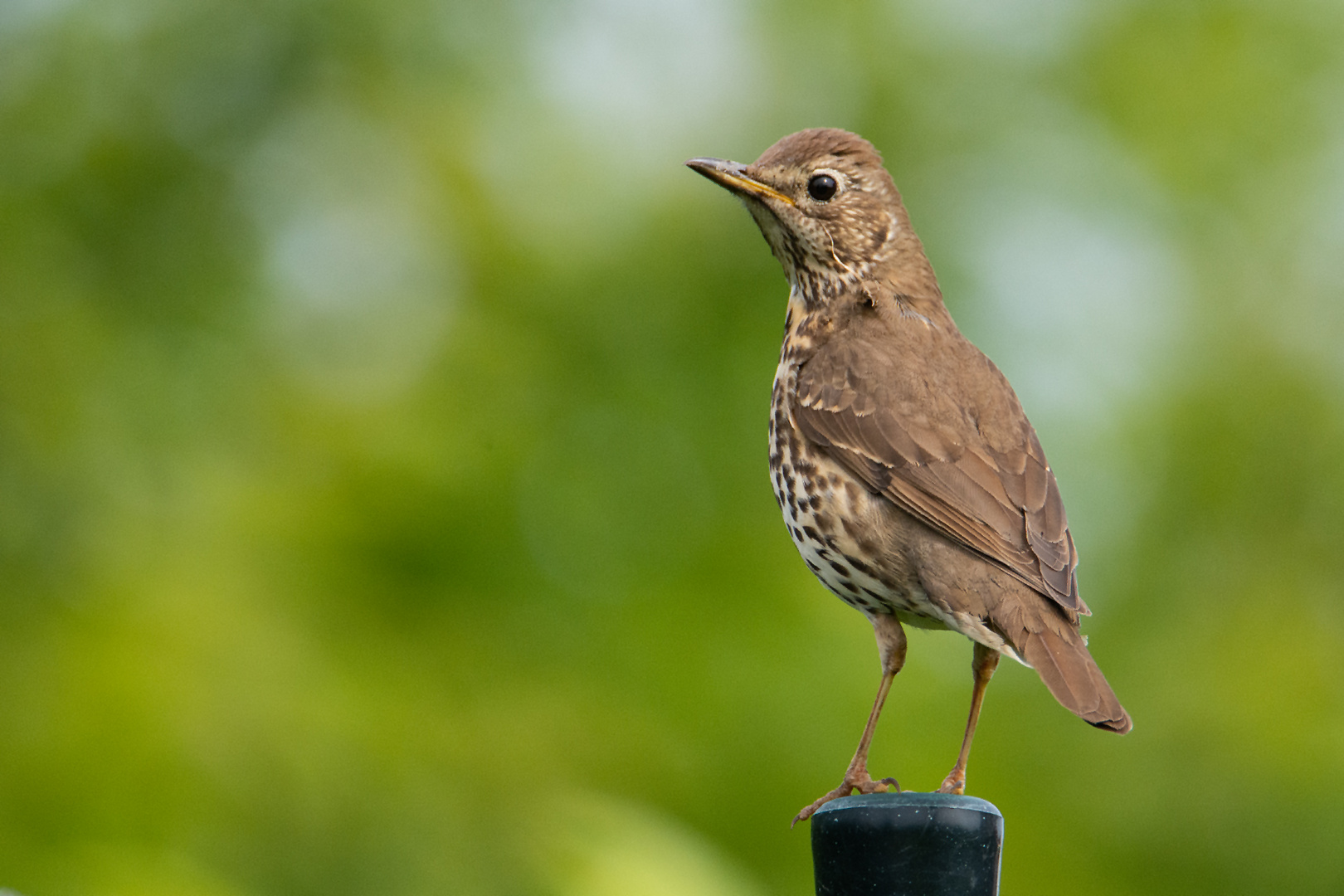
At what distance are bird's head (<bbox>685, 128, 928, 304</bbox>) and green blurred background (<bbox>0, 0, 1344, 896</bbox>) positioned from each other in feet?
5.70

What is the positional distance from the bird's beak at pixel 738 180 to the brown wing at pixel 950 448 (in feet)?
1.65

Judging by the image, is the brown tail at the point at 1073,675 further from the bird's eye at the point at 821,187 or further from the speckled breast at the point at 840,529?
the bird's eye at the point at 821,187

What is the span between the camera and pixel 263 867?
4523 millimetres

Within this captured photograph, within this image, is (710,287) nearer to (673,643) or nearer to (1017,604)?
(673,643)

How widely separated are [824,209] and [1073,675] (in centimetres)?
152

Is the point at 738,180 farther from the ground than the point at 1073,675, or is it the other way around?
the point at 738,180

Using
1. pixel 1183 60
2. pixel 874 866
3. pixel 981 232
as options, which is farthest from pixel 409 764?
pixel 1183 60

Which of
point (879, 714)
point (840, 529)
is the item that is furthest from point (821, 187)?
point (879, 714)

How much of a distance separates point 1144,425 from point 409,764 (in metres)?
3.81

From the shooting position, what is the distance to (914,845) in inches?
83.2

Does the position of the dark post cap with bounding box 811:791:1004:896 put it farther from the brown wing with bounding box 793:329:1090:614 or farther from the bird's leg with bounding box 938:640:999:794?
the brown wing with bounding box 793:329:1090:614

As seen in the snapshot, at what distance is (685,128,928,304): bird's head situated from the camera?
376 centimetres

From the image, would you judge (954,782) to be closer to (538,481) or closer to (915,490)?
(915,490)

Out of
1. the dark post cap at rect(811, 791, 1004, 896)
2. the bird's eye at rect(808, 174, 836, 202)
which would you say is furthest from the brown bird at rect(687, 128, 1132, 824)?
the dark post cap at rect(811, 791, 1004, 896)
